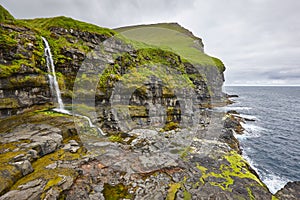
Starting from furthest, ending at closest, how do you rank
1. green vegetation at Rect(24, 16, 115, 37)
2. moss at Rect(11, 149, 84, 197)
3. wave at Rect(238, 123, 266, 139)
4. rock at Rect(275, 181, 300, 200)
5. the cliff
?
wave at Rect(238, 123, 266, 139) < green vegetation at Rect(24, 16, 115, 37) < rock at Rect(275, 181, 300, 200) < the cliff < moss at Rect(11, 149, 84, 197)

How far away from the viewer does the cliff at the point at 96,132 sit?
27.7ft

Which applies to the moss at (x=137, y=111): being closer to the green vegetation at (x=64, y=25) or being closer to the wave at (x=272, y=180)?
the green vegetation at (x=64, y=25)

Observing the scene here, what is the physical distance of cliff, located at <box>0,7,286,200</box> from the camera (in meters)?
8.45

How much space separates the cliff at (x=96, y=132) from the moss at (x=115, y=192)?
0.18 ft

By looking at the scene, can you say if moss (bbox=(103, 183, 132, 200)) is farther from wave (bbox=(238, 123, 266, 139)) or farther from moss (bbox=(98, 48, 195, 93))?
wave (bbox=(238, 123, 266, 139))

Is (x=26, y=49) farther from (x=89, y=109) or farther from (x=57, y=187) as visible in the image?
(x=57, y=187)

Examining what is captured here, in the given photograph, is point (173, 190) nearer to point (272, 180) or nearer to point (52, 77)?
point (272, 180)

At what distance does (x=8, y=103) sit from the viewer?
1455 cm

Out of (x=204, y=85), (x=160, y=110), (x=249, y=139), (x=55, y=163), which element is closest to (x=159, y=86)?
(x=160, y=110)

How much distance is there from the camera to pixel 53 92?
18.4 m

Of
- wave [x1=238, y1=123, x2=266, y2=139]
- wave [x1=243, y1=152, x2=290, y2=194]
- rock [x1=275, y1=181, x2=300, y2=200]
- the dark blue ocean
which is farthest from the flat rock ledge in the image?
wave [x1=238, y1=123, x2=266, y2=139]

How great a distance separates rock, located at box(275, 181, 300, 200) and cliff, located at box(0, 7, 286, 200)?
1.07 metres

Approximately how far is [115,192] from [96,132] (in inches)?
365

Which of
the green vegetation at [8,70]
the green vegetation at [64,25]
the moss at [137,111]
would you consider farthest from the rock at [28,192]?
the green vegetation at [64,25]
